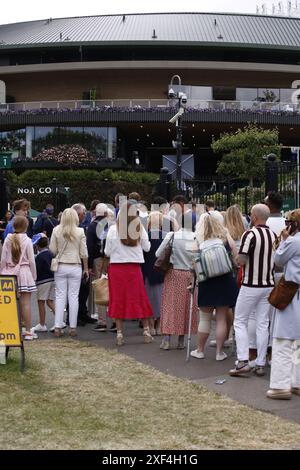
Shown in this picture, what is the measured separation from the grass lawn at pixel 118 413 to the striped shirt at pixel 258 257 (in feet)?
4.77

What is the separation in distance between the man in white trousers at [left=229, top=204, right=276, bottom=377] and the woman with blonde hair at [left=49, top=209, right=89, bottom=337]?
3484 mm

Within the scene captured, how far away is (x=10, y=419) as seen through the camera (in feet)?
21.3

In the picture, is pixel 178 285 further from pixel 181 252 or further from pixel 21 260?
pixel 21 260

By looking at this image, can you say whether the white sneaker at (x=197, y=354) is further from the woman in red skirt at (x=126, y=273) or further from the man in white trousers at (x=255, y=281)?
the woman in red skirt at (x=126, y=273)

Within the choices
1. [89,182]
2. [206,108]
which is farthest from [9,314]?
[206,108]

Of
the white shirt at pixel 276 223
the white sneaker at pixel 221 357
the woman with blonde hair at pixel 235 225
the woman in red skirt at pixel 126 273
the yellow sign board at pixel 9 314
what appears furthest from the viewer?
the woman in red skirt at pixel 126 273

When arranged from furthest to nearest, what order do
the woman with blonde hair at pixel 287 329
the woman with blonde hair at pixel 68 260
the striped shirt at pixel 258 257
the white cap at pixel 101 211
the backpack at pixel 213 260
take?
the white cap at pixel 101 211 < the woman with blonde hair at pixel 68 260 < the backpack at pixel 213 260 < the striped shirt at pixel 258 257 < the woman with blonde hair at pixel 287 329

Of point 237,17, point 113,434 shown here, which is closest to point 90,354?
point 113,434

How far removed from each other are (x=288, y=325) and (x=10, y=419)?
3008 mm

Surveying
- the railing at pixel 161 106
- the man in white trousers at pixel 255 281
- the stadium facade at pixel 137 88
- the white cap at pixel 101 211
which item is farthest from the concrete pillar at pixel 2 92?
the man in white trousers at pixel 255 281

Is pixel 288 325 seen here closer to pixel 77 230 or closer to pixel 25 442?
pixel 25 442

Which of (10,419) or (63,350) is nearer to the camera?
(10,419)

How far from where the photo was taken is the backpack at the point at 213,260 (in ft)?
29.6

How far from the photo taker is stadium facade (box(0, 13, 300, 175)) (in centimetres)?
4906
